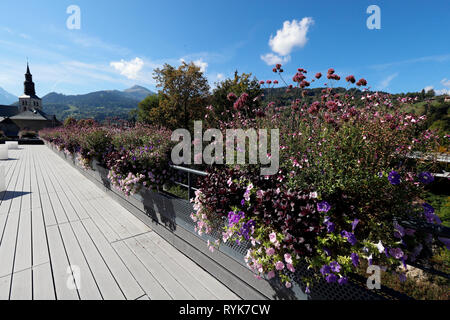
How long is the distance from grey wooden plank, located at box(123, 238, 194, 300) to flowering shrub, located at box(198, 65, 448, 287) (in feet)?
2.21

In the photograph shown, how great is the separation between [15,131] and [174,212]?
67228mm

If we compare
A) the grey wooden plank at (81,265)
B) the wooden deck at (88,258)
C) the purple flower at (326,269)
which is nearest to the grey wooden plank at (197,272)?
the wooden deck at (88,258)


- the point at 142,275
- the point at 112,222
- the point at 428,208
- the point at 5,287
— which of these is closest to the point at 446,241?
the point at 428,208

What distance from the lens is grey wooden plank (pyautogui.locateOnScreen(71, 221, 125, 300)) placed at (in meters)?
1.94

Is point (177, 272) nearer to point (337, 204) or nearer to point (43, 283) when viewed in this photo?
point (43, 283)

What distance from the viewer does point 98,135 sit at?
517 cm

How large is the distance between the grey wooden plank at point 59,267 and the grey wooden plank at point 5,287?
335 millimetres

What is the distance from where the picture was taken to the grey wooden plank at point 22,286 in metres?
1.86

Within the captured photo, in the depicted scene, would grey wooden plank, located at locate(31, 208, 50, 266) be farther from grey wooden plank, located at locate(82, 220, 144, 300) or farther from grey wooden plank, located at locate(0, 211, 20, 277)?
grey wooden plank, located at locate(82, 220, 144, 300)

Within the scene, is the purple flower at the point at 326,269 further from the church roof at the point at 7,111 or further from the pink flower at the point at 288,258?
the church roof at the point at 7,111
